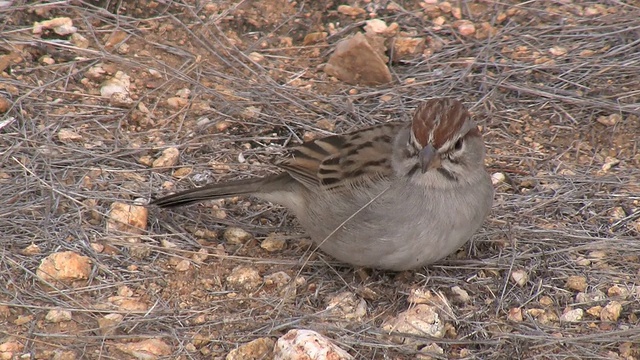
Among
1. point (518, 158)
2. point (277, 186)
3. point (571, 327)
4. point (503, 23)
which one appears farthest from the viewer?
point (503, 23)

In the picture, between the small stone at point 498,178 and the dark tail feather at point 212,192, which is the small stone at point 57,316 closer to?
the dark tail feather at point 212,192

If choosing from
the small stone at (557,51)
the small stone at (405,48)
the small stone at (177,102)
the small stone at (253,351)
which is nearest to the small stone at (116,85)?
the small stone at (177,102)

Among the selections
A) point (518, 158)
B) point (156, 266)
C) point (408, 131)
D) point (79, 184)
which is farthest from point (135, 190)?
point (518, 158)

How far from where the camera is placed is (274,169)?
6.26 meters

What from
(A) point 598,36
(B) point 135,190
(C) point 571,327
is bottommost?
(B) point 135,190

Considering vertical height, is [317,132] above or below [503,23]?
below

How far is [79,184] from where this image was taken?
5.70 meters

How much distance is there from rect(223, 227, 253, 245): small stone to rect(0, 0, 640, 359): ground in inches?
1.6

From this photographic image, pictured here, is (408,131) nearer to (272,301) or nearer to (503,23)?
(272,301)

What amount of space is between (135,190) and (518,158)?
2.53 meters

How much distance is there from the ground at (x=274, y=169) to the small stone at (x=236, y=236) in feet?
0.14

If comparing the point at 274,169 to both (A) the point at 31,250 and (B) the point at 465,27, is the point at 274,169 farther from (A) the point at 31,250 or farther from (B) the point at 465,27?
(B) the point at 465,27

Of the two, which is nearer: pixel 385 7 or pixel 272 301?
pixel 272 301

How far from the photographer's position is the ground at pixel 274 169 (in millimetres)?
4871
